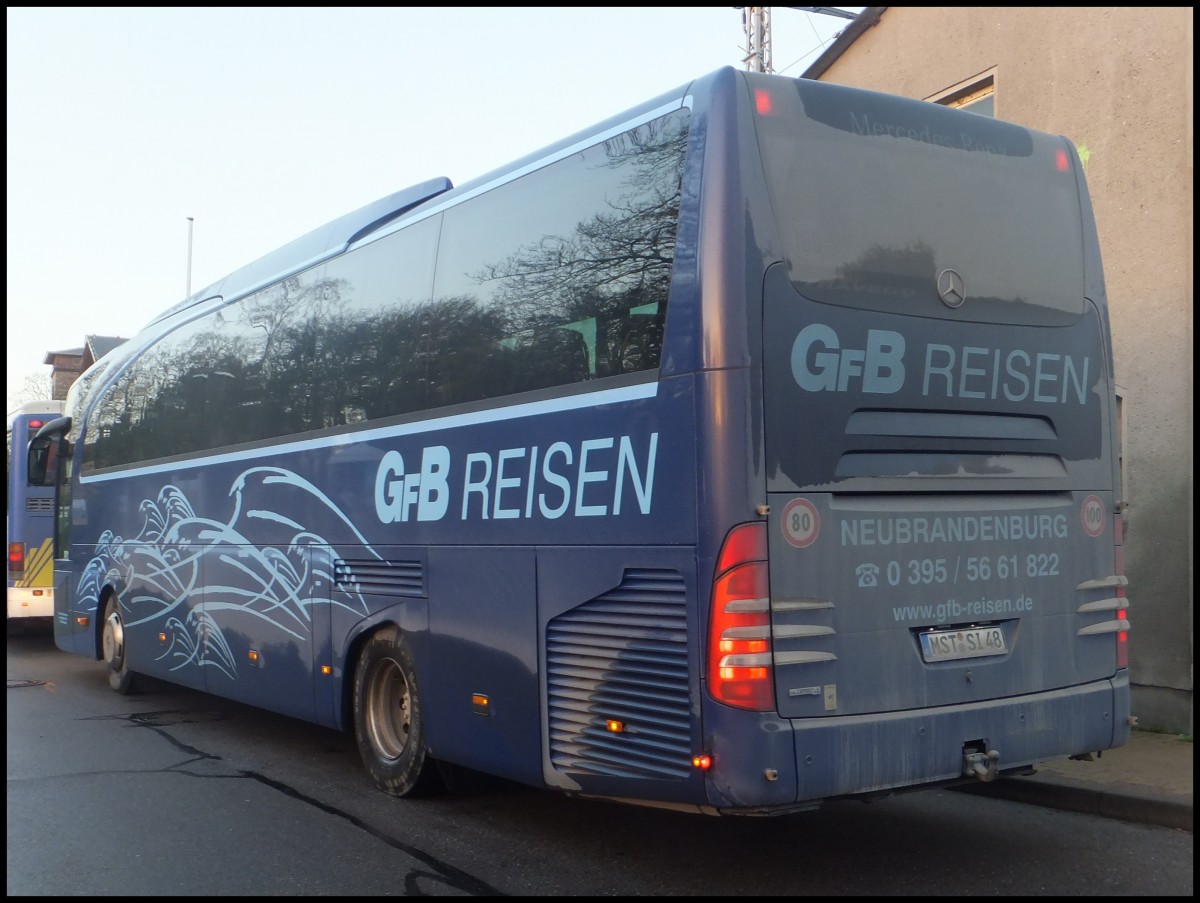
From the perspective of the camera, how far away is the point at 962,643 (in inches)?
220

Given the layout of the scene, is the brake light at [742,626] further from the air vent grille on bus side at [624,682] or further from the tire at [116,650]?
the tire at [116,650]

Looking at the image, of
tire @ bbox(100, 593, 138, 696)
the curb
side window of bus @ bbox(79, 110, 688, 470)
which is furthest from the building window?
tire @ bbox(100, 593, 138, 696)

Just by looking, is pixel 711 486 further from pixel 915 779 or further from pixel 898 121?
→ pixel 898 121

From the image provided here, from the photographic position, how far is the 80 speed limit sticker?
5.14 metres

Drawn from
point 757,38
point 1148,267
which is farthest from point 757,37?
point 1148,267

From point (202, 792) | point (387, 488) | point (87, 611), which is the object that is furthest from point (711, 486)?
point (87, 611)

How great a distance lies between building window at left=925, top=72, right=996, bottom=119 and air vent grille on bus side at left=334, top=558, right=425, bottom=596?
6638mm

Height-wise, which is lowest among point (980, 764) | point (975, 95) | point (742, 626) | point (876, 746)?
point (980, 764)

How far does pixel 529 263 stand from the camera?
21.0 ft

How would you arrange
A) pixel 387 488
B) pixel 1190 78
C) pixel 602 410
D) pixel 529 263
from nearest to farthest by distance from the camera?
pixel 602 410
pixel 529 263
pixel 387 488
pixel 1190 78

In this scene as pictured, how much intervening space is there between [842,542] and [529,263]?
2236 millimetres

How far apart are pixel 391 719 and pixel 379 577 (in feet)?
3.01

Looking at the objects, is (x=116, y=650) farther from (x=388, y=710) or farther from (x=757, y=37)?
(x=757, y=37)

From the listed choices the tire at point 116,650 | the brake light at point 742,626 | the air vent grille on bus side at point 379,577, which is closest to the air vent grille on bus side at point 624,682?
the brake light at point 742,626
